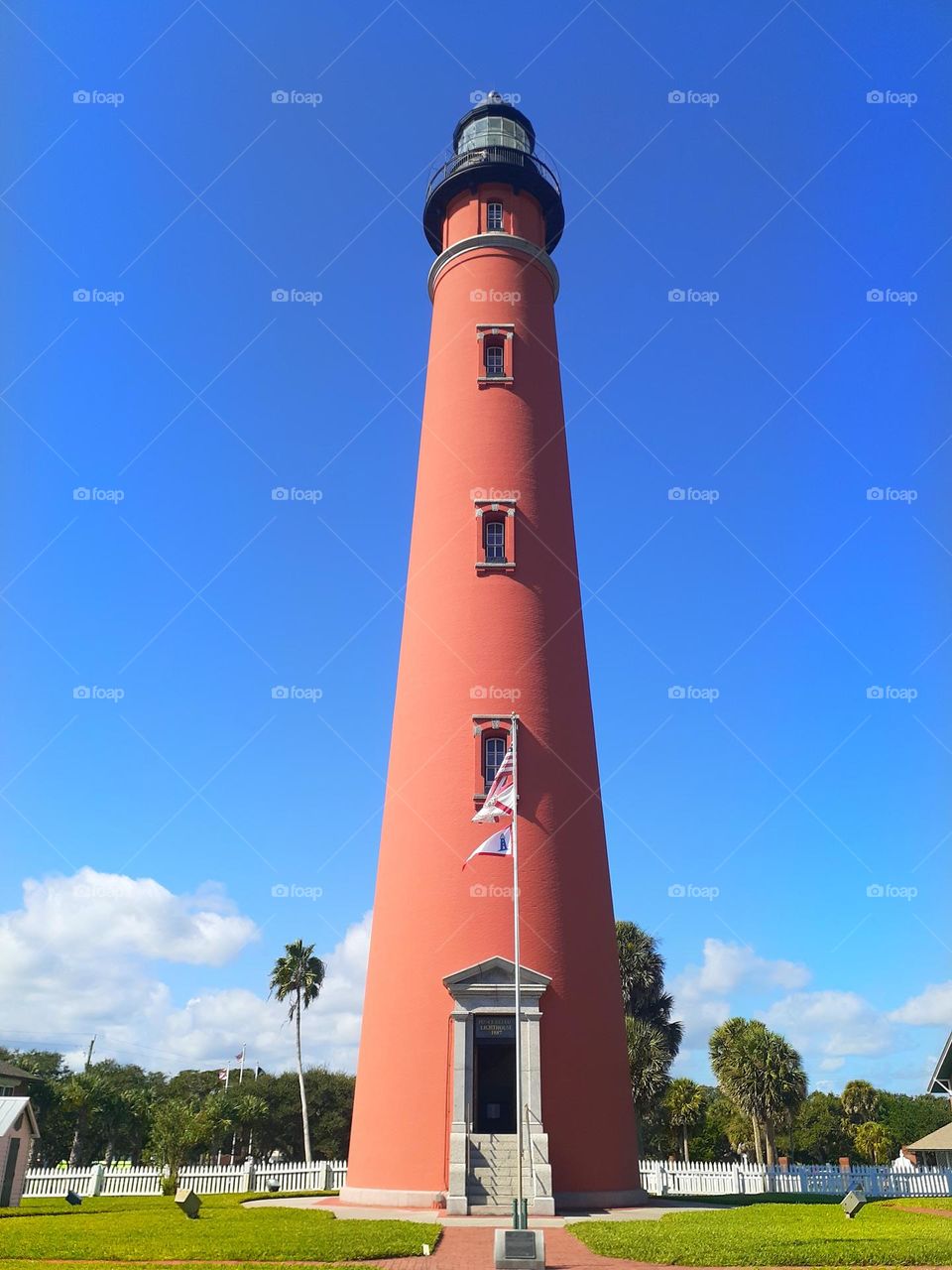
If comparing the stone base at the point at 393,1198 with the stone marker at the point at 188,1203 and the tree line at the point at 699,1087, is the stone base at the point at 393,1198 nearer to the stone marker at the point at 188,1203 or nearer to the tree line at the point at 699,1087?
the stone marker at the point at 188,1203

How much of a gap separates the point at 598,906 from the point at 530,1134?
519 cm

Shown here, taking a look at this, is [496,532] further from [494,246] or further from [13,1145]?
[13,1145]

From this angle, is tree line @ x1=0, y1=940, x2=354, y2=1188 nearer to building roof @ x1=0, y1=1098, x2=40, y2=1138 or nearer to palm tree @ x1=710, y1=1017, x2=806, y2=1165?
palm tree @ x1=710, y1=1017, x2=806, y2=1165

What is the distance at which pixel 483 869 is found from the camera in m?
20.9

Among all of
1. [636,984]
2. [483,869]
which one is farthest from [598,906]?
[636,984]

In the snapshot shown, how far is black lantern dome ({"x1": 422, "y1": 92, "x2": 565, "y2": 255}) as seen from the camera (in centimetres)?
2838

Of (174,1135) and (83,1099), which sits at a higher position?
(83,1099)

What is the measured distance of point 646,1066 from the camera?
37625mm

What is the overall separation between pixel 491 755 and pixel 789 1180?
58.9 ft

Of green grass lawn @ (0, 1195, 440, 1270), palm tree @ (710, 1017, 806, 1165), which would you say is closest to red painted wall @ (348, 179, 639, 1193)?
green grass lawn @ (0, 1195, 440, 1270)

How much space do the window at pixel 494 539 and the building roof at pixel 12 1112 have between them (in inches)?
646

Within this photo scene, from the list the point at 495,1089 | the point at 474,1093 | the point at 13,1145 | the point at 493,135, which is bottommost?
the point at 13,1145

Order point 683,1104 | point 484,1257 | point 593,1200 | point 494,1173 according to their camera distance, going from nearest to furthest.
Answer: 1. point 484,1257
2. point 494,1173
3. point 593,1200
4. point 683,1104

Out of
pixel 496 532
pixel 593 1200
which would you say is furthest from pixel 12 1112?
pixel 496 532
